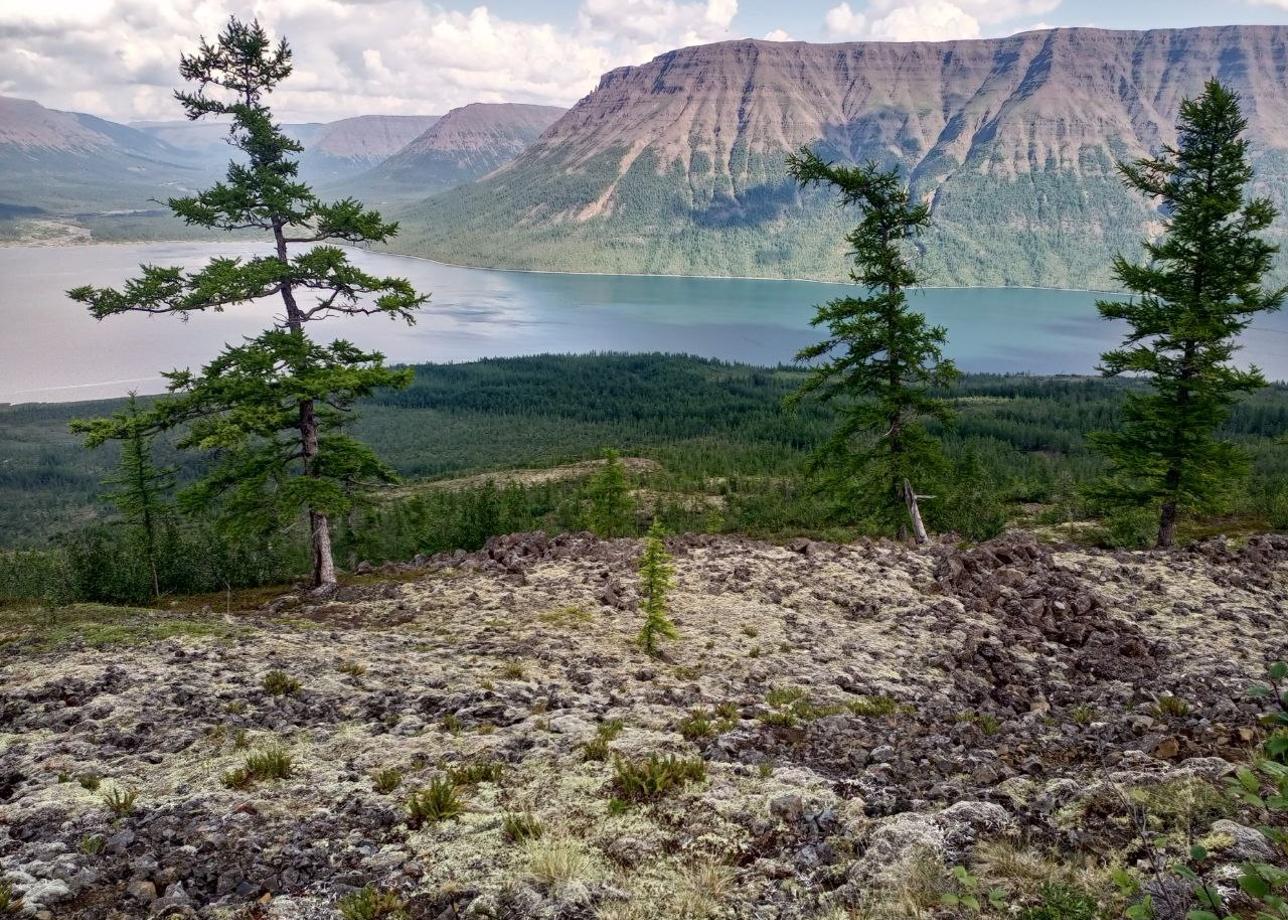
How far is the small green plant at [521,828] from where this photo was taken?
7.69 meters

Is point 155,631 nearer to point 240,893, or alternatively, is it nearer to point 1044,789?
point 240,893

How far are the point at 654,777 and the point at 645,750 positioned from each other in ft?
4.16

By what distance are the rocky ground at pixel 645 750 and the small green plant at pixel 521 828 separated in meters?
0.04

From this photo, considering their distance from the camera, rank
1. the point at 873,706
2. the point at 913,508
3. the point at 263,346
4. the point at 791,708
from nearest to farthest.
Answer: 1. the point at 791,708
2. the point at 873,706
3. the point at 263,346
4. the point at 913,508

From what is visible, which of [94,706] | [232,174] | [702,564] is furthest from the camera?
[702,564]

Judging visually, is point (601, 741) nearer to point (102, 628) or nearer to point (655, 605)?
point (655, 605)

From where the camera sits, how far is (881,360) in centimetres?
2788

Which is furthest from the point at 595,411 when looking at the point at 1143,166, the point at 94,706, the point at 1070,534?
the point at 94,706

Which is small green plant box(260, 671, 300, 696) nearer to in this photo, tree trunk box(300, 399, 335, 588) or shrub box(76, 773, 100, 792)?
shrub box(76, 773, 100, 792)

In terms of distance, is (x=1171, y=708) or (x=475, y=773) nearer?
(x=475, y=773)

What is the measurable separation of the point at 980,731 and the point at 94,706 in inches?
540

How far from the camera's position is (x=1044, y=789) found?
316 inches

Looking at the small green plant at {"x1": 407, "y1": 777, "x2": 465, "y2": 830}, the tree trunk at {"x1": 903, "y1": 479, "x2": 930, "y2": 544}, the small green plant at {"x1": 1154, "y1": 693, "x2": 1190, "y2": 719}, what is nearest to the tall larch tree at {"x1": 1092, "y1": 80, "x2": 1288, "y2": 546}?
the tree trunk at {"x1": 903, "y1": 479, "x2": 930, "y2": 544}

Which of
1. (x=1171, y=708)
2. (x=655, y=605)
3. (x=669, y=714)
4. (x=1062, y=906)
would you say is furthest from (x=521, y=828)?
(x=1171, y=708)
